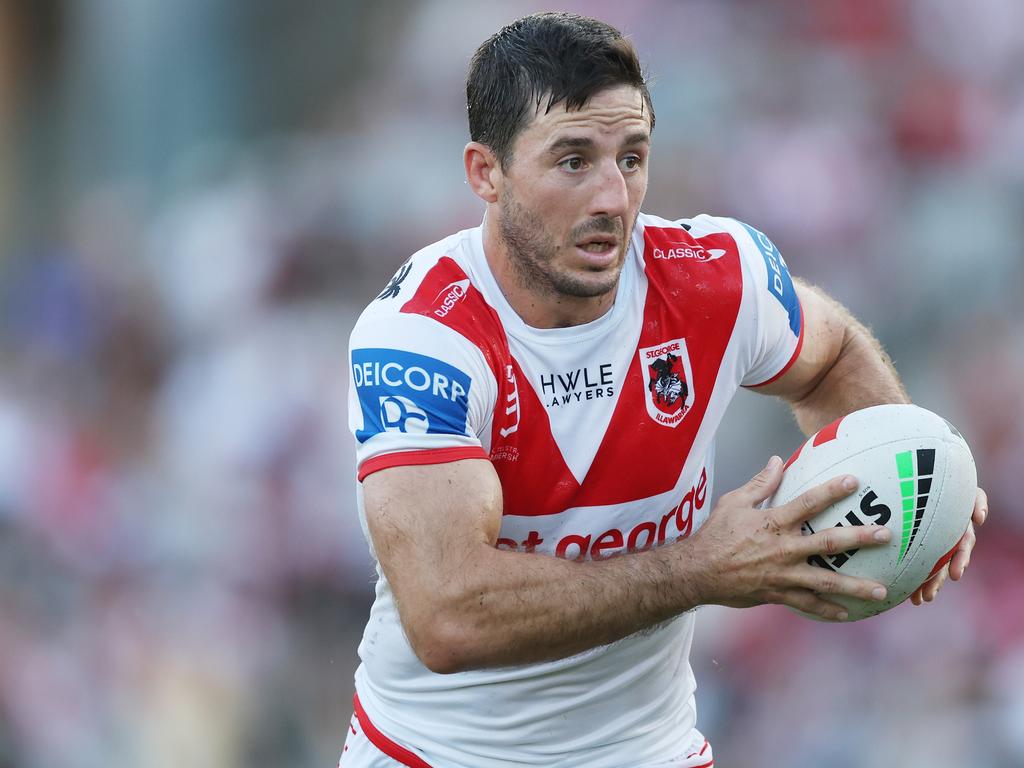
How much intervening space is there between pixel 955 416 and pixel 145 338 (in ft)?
17.8

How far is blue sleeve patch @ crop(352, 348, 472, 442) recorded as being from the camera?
3.59 metres

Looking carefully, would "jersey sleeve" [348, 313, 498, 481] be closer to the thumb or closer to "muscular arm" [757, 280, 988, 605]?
the thumb

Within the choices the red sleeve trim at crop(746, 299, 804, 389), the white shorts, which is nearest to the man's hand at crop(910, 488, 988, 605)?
the red sleeve trim at crop(746, 299, 804, 389)

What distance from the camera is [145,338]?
388 inches

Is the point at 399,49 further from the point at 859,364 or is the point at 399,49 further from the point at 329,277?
the point at 859,364

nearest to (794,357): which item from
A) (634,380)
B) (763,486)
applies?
(634,380)

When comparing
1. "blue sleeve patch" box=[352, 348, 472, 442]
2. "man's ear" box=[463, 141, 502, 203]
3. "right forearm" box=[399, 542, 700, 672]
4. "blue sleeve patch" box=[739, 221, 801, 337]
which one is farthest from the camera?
"blue sleeve patch" box=[739, 221, 801, 337]

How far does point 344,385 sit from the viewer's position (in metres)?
8.43

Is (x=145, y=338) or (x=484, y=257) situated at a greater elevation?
(x=484, y=257)

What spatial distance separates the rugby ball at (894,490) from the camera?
360 centimetres

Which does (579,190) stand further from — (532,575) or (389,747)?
(389,747)

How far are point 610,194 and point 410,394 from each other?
29.5 inches

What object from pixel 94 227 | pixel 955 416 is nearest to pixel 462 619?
pixel 955 416

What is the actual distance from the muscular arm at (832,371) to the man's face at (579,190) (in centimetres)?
89
